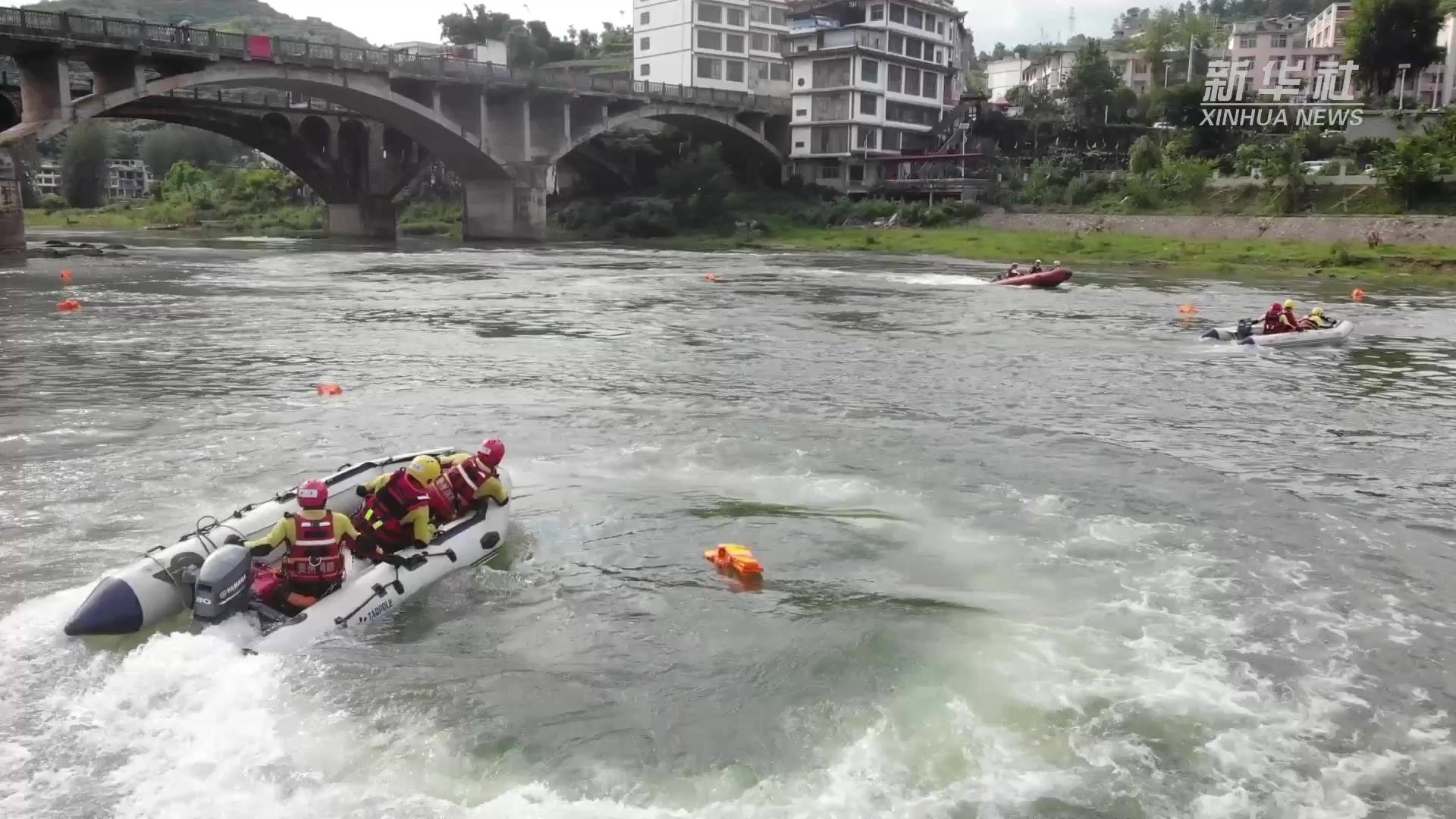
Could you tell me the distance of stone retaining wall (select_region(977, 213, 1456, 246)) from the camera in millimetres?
48594

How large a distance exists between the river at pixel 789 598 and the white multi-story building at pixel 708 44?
239ft

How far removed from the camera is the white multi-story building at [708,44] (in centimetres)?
9206

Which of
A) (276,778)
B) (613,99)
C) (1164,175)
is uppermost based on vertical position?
(613,99)

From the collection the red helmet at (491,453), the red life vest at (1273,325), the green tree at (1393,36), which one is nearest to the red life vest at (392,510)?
the red helmet at (491,453)

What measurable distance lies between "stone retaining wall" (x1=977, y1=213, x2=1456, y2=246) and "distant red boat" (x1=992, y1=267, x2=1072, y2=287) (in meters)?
17.2

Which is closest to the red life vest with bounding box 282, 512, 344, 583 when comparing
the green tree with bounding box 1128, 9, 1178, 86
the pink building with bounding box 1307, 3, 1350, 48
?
the green tree with bounding box 1128, 9, 1178, 86

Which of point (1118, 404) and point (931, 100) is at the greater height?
point (931, 100)

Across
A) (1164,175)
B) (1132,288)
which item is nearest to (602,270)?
(1132,288)

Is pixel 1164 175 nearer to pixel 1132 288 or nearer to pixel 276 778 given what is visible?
pixel 1132 288

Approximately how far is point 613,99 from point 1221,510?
63782 mm

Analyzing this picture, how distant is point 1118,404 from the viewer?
66.1ft

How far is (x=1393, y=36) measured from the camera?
223 feet

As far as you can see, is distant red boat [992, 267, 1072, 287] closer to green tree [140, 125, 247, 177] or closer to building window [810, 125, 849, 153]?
building window [810, 125, 849, 153]

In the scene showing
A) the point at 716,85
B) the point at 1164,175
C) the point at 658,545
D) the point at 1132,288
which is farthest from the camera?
the point at 716,85
